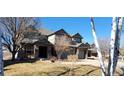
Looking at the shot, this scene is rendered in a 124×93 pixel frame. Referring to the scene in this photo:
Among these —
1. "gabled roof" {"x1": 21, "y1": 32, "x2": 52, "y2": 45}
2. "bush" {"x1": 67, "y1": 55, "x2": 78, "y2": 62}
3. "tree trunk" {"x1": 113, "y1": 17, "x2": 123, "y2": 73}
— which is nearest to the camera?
"tree trunk" {"x1": 113, "y1": 17, "x2": 123, "y2": 73}

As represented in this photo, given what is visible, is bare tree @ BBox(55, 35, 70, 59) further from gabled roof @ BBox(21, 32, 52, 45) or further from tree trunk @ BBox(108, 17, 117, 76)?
tree trunk @ BBox(108, 17, 117, 76)

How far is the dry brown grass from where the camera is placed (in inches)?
98.2

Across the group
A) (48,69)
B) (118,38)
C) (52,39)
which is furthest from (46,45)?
(118,38)

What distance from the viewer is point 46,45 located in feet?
8.21

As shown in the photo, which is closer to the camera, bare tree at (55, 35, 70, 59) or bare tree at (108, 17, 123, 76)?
bare tree at (108, 17, 123, 76)

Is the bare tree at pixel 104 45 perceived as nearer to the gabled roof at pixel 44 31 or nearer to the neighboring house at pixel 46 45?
the neighboring house at pixel 46 45

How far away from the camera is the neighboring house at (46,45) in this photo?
7.98 ft

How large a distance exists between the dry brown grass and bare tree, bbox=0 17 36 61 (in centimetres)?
13

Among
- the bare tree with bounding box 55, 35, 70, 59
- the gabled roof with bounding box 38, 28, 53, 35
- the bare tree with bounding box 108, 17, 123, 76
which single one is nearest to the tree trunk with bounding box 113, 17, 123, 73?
the bare tree with bounding box 108, 17, 123, 76

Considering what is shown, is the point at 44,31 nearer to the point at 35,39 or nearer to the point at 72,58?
the point at 35,39

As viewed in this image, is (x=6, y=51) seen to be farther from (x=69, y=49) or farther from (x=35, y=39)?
(x=69, y=49)

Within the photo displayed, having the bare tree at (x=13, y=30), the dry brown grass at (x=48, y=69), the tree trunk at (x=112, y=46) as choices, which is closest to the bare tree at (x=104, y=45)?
the tree trunk at (x=112, y=46)
